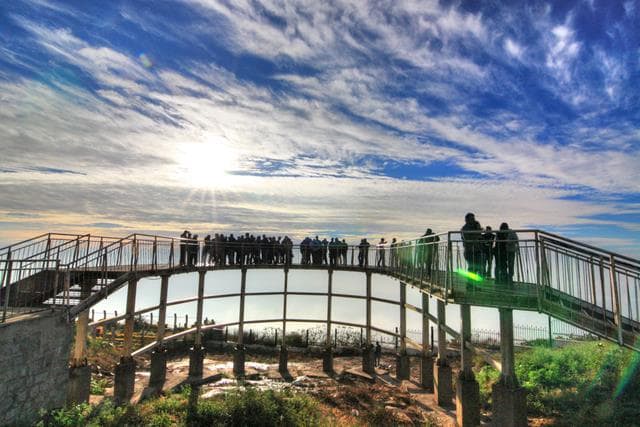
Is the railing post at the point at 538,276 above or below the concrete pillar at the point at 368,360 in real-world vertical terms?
above

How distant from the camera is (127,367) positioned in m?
13.3

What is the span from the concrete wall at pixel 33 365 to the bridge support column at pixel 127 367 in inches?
145

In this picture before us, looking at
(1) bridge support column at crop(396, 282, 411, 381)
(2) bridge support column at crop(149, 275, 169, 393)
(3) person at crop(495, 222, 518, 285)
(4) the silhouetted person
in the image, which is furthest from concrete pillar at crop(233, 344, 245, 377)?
(3) person at crop(495, 222, 518, 285)

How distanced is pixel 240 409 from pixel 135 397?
17.1 feet

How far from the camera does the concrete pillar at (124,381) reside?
1313 centimetres

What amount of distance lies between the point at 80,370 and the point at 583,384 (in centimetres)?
1469

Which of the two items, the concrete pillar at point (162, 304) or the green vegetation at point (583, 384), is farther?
the concrete pillar at point (162, 304)

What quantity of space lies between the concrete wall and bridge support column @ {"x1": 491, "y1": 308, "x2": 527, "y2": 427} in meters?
9.93

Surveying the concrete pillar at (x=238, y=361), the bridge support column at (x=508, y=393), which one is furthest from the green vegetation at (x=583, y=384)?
the concrete pillar at (x=238, y=361)

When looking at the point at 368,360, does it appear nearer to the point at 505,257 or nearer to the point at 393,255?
the point at 393,255

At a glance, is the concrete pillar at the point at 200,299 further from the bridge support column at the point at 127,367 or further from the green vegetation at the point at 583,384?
the green vegetation at the point at 583,384

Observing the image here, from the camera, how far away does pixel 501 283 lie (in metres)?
9.20

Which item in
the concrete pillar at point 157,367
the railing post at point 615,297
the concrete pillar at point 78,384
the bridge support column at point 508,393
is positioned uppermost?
the railing post at point 615,297

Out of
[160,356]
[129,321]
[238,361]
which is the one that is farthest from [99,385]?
[238,361]
